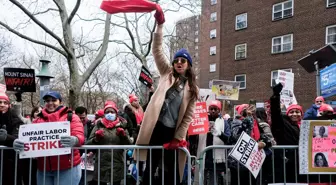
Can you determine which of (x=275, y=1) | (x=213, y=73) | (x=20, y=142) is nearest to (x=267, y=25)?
(x=275, y=1)

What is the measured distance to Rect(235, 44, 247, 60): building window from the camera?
2809 cm

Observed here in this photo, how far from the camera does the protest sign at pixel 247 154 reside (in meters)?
4.20

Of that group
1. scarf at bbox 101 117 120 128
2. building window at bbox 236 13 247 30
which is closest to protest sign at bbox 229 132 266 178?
scarf at bbox 101 117 120 128

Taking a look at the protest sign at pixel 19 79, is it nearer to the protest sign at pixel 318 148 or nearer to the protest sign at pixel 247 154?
the protest sign at pixel 247 154

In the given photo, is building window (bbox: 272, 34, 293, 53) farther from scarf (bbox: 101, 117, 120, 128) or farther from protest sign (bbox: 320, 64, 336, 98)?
scarf (bbox: 101, 117, 120, 128)

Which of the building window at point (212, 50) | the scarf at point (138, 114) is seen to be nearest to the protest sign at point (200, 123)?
the scarf at point (138, 114)

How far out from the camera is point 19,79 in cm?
772

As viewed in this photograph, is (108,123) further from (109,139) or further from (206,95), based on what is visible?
(206,95)

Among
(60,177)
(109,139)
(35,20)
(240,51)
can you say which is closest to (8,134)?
(60,177)

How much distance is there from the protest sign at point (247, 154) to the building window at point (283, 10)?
22.3 m

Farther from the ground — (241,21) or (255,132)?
(241,21)

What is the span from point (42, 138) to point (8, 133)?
0.70 m

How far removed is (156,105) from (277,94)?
1825mm

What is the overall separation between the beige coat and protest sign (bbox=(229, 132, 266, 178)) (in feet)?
2.22
